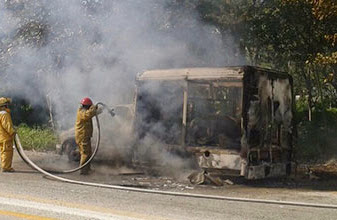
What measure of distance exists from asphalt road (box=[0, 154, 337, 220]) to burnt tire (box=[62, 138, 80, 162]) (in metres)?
3.41

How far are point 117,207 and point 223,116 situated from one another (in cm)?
430

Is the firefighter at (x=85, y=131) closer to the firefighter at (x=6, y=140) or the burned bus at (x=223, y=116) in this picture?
the burned bus at (x=223, y=116)

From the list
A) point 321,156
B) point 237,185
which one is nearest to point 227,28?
point 321,156

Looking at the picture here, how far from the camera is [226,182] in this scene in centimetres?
906

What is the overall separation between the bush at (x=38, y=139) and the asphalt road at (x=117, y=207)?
7.27m

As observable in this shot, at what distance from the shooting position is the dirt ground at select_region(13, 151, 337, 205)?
800cm

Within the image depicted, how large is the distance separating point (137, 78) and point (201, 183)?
2.46 m

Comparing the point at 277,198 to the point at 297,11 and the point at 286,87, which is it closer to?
the point at 286,87


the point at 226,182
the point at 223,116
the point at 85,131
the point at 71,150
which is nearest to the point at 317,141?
the point at 223,116

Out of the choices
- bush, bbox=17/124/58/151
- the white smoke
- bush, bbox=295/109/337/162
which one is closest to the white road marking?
the white smoke

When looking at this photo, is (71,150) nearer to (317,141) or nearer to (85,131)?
(85,131)

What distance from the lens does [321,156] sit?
14.4 meters

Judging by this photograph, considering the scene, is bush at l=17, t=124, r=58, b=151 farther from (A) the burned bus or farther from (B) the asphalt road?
(B) the asphalt road

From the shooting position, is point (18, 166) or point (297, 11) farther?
point (297, 11)
